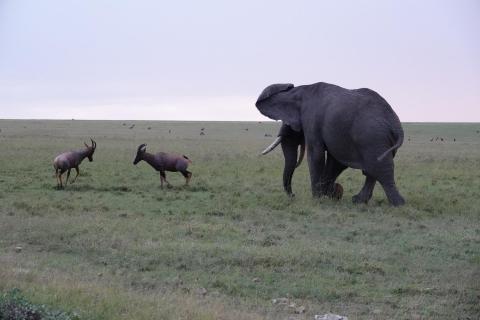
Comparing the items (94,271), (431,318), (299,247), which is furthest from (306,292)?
(94,271)

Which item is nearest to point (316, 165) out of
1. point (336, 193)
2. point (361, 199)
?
point (336, 193)

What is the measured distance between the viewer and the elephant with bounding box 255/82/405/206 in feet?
49.1

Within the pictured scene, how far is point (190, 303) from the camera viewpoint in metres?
7.12

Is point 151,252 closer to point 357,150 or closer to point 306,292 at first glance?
point 306,292

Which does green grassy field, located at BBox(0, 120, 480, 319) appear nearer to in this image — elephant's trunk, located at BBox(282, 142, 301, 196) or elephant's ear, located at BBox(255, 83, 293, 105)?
elephant's trunk, located at BBox(282, 142, 301, 196)

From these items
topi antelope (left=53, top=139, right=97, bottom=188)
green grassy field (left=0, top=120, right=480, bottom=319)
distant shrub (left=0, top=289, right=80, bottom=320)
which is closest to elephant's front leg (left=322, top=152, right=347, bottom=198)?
green grassy field (left=0, top=120, right=480, bottom=319)

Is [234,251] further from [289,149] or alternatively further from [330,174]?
[289,149]

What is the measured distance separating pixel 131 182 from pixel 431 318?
13356 millimetres

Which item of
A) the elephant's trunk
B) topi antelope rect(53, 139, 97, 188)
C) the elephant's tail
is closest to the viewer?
the elephant's tail

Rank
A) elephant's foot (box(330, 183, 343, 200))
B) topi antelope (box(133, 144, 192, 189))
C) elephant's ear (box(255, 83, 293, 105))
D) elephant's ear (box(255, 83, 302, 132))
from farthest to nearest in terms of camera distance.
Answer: topi antelope (box(133, 144, 192, 189)), elephant's ear (box(255, 83, 293, 105)), elephant's ear (box(255, 83, 302, 132)), elephant's foot (box(330, 183, 343, 200))

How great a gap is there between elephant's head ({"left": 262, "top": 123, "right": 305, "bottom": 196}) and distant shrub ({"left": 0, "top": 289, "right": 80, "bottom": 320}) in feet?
36.5

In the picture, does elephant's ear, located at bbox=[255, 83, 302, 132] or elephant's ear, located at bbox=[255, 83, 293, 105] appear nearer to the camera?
elephant's ear, located at bbox=[255, 83, 302, 132]

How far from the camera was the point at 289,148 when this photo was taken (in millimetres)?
17219

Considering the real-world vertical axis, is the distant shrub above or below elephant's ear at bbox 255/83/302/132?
below
